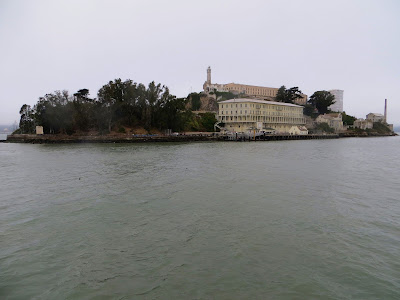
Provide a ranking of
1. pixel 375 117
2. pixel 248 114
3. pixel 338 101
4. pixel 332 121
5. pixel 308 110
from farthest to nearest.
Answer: pixel 338 101, pixel 375 117, pixel 308 110, pixel 332 121, pixel 248 114

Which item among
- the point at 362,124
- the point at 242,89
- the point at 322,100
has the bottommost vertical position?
the point at 362,124

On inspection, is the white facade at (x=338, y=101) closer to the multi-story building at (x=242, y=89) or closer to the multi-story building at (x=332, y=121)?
the multi-story building at (x=242, y=89)

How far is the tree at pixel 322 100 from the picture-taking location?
4877 inches

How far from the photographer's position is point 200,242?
334 inches

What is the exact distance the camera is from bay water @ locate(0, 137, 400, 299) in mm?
6250

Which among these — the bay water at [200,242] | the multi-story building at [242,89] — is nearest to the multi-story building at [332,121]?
the multi-story building at [242,89]

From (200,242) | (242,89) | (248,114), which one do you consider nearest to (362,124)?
(242,89)

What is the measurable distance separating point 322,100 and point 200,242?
5103 inches

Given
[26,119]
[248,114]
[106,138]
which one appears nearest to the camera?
[106,138]

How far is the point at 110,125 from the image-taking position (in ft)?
225

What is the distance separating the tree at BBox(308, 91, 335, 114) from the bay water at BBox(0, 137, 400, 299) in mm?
119007

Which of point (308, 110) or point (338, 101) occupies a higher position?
point (338, 101)

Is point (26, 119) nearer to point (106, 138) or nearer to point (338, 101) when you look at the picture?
point (106, 138)

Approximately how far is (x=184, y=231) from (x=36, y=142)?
6579 centimetres
